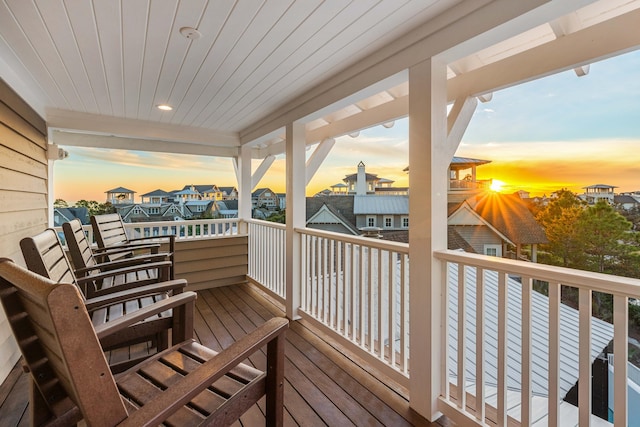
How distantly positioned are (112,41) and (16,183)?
4.43ft

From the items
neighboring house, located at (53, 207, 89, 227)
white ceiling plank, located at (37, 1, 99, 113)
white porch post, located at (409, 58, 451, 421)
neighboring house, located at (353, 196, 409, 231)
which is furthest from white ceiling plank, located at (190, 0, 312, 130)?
neighboring house, located at (53, 207, 89, 227)

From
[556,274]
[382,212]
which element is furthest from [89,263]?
[556,274]

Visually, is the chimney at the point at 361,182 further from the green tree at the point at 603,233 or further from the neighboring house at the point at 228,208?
the neighboring house at the point at 228,208

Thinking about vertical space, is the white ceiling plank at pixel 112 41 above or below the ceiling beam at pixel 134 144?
above

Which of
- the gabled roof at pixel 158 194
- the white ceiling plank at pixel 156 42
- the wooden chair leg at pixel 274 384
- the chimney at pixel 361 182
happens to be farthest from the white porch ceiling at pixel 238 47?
the wooden chair leg at pixel 274 384

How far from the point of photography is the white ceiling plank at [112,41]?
1588 mm

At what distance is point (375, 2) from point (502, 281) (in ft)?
5.09

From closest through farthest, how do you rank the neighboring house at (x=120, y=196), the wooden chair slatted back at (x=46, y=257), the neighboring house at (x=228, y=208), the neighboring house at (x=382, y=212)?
the wooden chair slatted back at (x=46, y=257) < the neighboring house at (x=382, y=212) < the neighboring house at (x=120, y=196) < the neighboring house at (x=228, y=208)

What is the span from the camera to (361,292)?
242 cm

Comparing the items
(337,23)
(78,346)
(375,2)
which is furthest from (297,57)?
(78,346)

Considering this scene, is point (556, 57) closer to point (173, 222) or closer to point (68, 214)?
point (173, 222)

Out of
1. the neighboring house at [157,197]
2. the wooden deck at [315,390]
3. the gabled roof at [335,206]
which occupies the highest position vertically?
the neighboring house at [157,197]

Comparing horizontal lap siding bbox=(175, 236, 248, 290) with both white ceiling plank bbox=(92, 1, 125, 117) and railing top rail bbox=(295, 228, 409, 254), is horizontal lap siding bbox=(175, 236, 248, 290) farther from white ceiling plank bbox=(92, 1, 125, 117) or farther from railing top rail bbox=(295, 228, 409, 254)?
white ceiling plank bbox=(92, 1, 125, 117)

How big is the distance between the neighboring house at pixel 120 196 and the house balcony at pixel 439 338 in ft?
6.75
